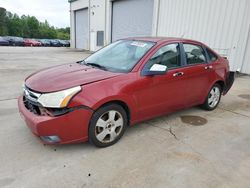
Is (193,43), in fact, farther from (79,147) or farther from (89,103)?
(79,147)

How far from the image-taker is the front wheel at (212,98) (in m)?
4.57

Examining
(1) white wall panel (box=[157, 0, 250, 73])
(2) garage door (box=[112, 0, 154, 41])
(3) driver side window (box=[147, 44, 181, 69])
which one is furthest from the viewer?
(2) garage door (box=[112, 0, 154, 41])

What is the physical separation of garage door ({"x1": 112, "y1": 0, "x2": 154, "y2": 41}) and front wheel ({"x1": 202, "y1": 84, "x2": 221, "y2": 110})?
961 cm

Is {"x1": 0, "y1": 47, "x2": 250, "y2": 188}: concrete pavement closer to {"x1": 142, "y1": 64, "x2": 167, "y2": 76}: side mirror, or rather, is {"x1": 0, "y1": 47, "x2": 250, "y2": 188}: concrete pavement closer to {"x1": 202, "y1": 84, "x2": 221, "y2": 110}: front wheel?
{"x1": 202, "y1": 84, "x2": 221, "y2": 110}: front wheel

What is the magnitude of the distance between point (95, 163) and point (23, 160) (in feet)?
2.92

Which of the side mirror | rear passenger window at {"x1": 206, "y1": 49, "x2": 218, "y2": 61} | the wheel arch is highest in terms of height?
rear passenger window at {"x1": 206, "y1": 49, "x2": 218, "y2": 61}

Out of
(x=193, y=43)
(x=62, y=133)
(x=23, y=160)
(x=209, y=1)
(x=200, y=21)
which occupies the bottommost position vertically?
(x=23, y=160)

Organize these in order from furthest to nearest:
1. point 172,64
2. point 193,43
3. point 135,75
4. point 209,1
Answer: point 209,1 < point 193,43 < point 172,64 < point 135,75

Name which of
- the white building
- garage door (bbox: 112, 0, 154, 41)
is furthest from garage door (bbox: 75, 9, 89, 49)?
garage door (bbox: 112, 0, 154, 41)

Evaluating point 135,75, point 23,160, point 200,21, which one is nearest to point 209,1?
point 200,21

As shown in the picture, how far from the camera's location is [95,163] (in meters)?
2.69

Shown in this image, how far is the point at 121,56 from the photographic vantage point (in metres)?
3.58

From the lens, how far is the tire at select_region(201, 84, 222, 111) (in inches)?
180

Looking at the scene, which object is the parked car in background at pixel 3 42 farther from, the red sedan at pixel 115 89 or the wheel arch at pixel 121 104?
the wheel arch at pixel 121 104
